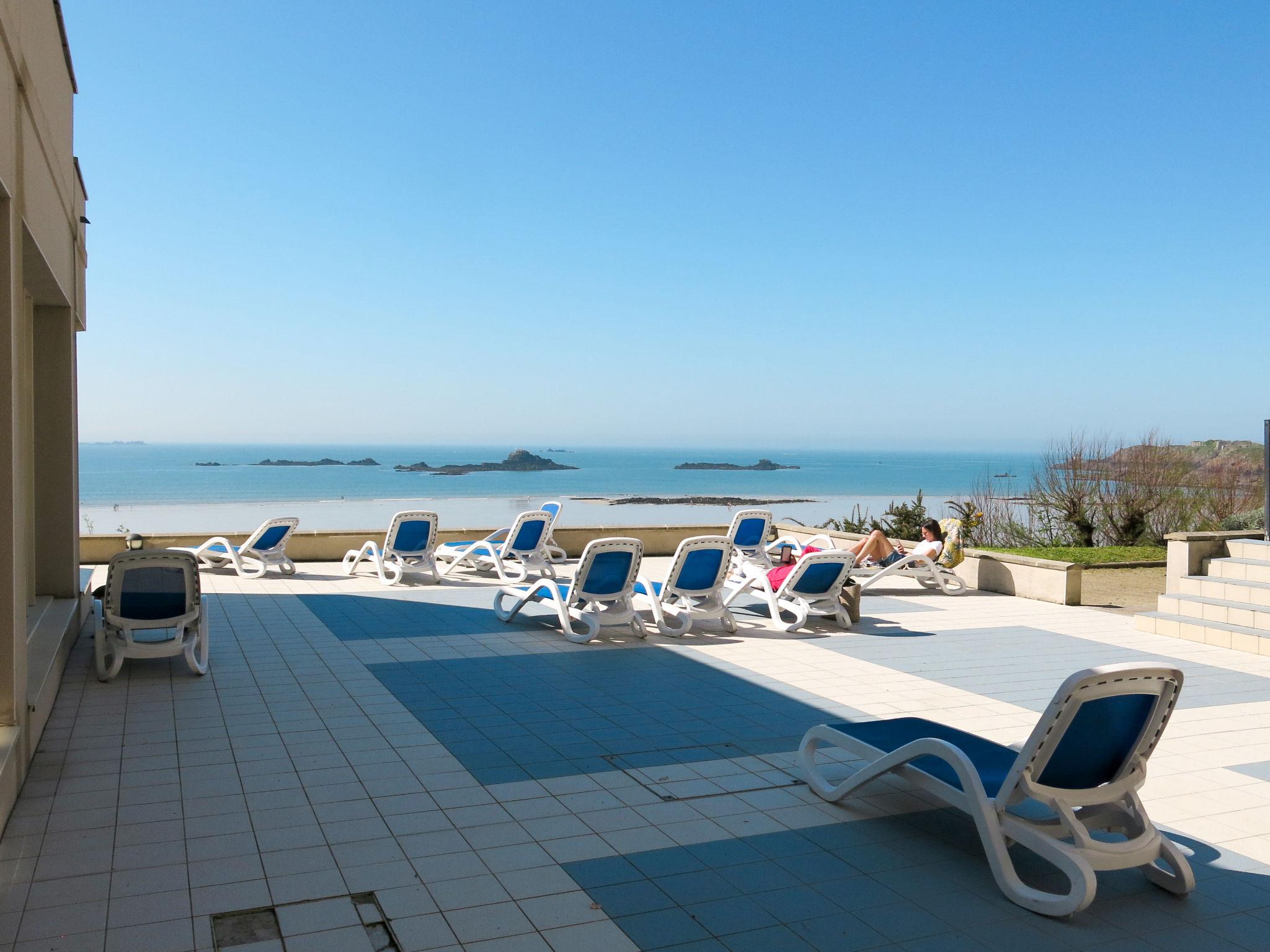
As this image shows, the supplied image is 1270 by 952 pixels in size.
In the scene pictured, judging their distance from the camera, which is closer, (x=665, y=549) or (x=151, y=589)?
(x=151, y=589)

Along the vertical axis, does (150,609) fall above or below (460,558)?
above

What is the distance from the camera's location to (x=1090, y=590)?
Answer: 1284 centimetres

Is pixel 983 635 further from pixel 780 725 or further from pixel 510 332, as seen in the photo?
pixel 510 332

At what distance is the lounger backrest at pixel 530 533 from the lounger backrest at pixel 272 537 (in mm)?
2775

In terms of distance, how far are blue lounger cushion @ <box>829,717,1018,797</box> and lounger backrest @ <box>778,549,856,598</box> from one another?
461 cm

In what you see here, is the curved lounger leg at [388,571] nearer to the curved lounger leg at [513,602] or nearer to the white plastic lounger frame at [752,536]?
the curved lounger leg at [513,602]

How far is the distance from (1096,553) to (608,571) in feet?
33.2

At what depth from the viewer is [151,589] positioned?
7.37 meters

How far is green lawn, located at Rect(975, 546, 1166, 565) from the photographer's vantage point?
1523 cm

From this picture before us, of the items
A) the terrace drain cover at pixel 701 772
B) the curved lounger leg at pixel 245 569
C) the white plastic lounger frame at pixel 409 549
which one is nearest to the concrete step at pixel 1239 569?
the terrace drain cover at pixel 701 772

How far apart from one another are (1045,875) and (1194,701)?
12.4ft

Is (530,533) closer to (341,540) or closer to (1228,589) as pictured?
(341,540)

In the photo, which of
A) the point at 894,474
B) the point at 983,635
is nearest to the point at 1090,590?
the point at 983,635

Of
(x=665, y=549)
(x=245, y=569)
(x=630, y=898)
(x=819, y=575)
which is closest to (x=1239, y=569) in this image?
(x=819, y=575)
